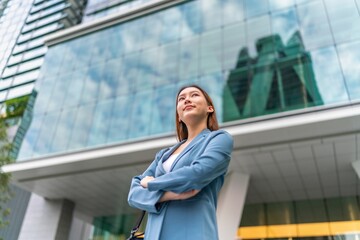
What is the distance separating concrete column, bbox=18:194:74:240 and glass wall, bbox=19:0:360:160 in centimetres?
298

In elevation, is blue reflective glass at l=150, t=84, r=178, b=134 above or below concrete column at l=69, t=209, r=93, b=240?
above

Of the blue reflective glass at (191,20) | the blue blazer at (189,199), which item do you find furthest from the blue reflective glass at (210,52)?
the blue blazer at (189,199)

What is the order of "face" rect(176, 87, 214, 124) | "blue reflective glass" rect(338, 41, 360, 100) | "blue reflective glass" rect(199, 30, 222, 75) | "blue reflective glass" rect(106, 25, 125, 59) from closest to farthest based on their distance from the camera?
"face" rect(176, 87, 214, 124) < "blue reflective glass" rect(338, 41, 360, 100) < "blue reflective glass" rect(199, 30, 222, 75) < "blue reflective glass" rect(106, 25, 125, 59)

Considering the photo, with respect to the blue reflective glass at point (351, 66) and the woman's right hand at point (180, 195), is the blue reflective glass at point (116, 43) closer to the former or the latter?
the blue reflective glass at point (351, 66)

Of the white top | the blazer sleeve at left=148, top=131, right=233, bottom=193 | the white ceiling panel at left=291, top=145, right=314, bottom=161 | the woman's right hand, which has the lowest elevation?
the woman's right hand

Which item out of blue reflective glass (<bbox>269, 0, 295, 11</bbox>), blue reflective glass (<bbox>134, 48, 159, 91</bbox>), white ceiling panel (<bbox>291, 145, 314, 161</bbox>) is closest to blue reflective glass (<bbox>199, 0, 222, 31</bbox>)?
blue reflective glass (<bbox>269, 0, 295, 11</bbox>)

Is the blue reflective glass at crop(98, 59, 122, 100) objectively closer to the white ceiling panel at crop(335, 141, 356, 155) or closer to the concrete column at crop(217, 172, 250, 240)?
the concrete column at crop(217, 172, 250, 240)

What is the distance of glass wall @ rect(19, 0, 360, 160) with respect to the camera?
9125 mm

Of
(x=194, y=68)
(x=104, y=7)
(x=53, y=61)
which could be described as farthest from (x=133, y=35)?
(x=104, y=7)

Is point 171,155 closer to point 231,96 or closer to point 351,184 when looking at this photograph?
point 231,96

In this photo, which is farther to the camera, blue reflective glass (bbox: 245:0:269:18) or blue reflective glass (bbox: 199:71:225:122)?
blue reflective glass (bbox: 245:0:269:18)

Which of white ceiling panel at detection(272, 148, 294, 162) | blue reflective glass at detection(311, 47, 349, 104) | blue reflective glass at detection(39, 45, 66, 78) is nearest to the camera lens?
blue reflective glass at detection(311, 47, 349, 104)

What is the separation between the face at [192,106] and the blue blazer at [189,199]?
0.26 meters

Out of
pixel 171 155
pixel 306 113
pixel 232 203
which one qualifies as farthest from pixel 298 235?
pixel 171 155
